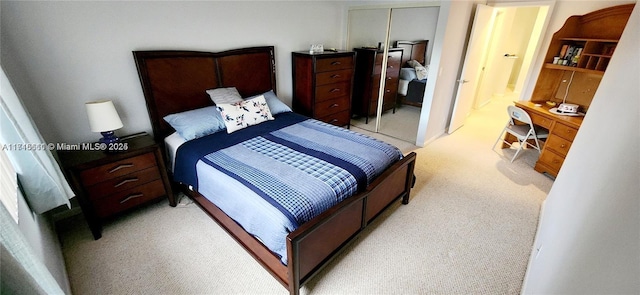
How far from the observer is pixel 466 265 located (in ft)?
5.85

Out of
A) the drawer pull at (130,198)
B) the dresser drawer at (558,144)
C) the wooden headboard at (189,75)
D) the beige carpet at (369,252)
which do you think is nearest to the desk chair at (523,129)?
the dresser drawer at (558,144)

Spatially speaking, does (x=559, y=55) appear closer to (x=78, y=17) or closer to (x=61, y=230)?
(x=78, y=17)

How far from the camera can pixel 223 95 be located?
2.64m

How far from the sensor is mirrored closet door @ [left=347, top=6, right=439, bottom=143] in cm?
326

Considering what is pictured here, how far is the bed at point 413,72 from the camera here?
3372 millimetres

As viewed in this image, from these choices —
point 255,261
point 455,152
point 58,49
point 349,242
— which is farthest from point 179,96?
point 455,152

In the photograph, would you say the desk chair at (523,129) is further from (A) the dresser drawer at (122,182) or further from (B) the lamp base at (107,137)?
(B) the lamp base at (107,137)

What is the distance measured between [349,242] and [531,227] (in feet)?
5.11

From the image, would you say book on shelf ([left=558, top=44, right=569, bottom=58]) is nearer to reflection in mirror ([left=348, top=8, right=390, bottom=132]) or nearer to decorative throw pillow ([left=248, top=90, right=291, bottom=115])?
reflection in mirror ([left=348, top=8, right=390, bottom=132])

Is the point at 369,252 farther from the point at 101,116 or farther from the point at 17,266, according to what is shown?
the point at 101,116

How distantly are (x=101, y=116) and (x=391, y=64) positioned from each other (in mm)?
3319

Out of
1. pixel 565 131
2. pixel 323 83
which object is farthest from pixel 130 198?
pixel 565 131

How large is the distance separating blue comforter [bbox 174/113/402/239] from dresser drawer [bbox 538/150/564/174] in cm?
186

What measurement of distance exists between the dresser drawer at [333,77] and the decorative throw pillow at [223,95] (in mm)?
1097
